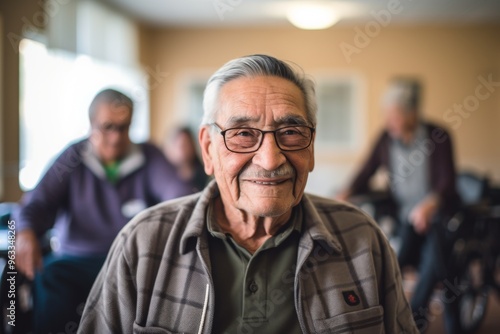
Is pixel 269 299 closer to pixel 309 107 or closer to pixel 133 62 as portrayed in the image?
pixel 309 107

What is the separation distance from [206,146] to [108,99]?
38.9 inches

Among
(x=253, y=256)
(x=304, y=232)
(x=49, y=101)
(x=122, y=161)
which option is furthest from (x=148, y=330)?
(x=49, y=101)

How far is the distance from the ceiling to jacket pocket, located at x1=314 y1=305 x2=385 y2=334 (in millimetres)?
4583

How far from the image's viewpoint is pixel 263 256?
114 centimetres

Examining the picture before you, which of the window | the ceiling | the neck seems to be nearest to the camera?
the neck

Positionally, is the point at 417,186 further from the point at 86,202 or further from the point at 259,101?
the point at 259,101

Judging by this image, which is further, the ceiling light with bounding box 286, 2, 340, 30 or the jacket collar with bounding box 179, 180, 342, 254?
the ceiling light with bounding box 286, 2, 340, 30

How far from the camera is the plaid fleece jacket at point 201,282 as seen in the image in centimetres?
110

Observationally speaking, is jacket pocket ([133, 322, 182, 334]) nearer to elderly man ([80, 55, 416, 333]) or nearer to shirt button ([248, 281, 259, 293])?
elderly man ([80, 55, 416, 333])

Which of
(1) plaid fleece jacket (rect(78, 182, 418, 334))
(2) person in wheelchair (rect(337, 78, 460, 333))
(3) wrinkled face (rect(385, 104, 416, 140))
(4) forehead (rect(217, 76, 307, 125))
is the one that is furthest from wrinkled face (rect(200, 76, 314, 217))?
(3) wrinkled face (rect(385, 104, 416, 140))

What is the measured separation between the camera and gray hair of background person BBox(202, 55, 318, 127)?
1.13 metres

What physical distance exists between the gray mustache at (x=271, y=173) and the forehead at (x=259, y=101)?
0.34 ft

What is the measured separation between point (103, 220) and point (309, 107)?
1127mm

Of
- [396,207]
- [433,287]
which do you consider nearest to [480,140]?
[396,207]
